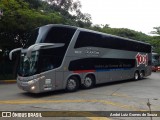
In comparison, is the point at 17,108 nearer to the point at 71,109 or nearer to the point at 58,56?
the point at 71,109

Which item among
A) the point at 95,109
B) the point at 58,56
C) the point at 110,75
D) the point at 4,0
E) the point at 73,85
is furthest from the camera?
the point at 4,0

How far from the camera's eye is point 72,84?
14.8 m

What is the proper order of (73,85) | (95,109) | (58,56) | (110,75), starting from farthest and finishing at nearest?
1. (110,75)
2. (73,85)
3. (58,56)
4. (95,109)

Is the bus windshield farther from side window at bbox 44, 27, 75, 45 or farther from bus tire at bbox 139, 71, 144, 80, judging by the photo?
bus tire at bbox 139, 71, 144, 80

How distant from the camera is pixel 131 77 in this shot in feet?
70.0

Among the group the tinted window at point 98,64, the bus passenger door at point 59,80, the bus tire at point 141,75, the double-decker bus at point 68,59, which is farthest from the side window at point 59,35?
the bus tire at point 141,75

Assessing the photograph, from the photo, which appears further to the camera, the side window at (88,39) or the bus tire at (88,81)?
the bus tire at (88,81)

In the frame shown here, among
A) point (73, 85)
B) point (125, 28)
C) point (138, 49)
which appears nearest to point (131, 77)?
point (138, 49)

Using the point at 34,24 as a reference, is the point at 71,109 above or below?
below

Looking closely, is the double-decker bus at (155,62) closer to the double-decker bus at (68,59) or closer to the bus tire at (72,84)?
the double-decker bus at (68,59)

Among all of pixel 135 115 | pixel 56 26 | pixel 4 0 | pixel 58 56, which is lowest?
pixel 135 115

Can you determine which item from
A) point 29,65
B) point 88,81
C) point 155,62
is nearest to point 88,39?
point 88,81

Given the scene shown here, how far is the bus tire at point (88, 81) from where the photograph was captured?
52.0 ft

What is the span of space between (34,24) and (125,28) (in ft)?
119
